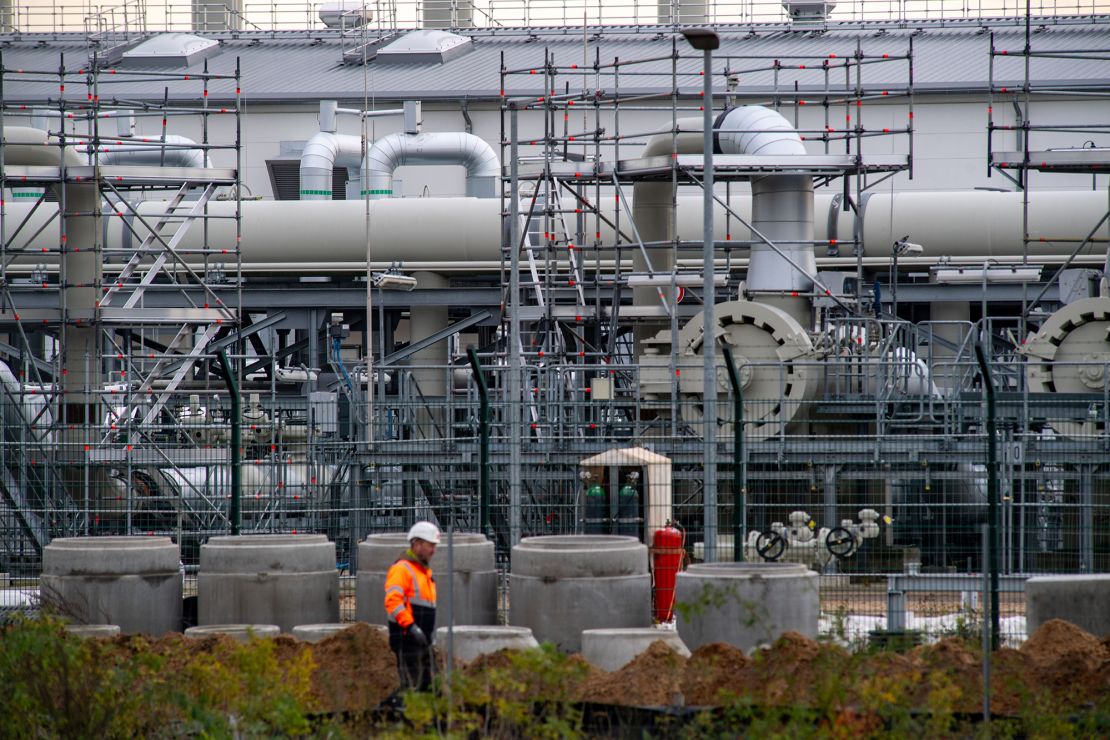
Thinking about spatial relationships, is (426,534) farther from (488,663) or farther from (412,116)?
(412,116)

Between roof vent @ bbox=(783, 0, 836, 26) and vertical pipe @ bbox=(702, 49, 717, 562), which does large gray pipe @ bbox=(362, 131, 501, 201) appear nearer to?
roof vent @ bbox=(783, 0, 836, 26)

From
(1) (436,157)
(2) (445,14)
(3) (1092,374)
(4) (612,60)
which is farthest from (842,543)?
(2) (445,14)

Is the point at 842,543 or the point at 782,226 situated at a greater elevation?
the point at 782,226

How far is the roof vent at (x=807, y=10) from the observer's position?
47.9 meters

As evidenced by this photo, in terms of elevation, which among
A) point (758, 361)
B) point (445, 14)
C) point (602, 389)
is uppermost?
point (445, 14)

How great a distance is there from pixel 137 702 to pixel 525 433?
40.1 ft

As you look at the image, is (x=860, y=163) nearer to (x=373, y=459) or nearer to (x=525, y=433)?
(x=525, y=433)

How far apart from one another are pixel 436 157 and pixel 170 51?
12.9 m

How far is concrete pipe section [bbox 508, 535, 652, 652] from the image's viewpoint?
12359mm

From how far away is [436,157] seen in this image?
38.3 m

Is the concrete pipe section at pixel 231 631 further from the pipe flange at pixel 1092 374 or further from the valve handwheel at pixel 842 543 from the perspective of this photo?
the pipe flange at pixel 1092 374

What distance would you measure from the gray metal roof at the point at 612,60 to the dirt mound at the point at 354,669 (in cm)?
3125

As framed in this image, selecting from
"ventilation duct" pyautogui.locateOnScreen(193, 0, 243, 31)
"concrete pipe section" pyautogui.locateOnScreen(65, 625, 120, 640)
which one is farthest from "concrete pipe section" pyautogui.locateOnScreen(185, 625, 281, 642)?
"ventilation duct" pyautogui.locateOnScreen(193, 0, 243, 31)

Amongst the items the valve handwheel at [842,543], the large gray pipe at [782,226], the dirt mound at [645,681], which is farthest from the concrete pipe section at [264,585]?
the large gray pipe at [782,226]
